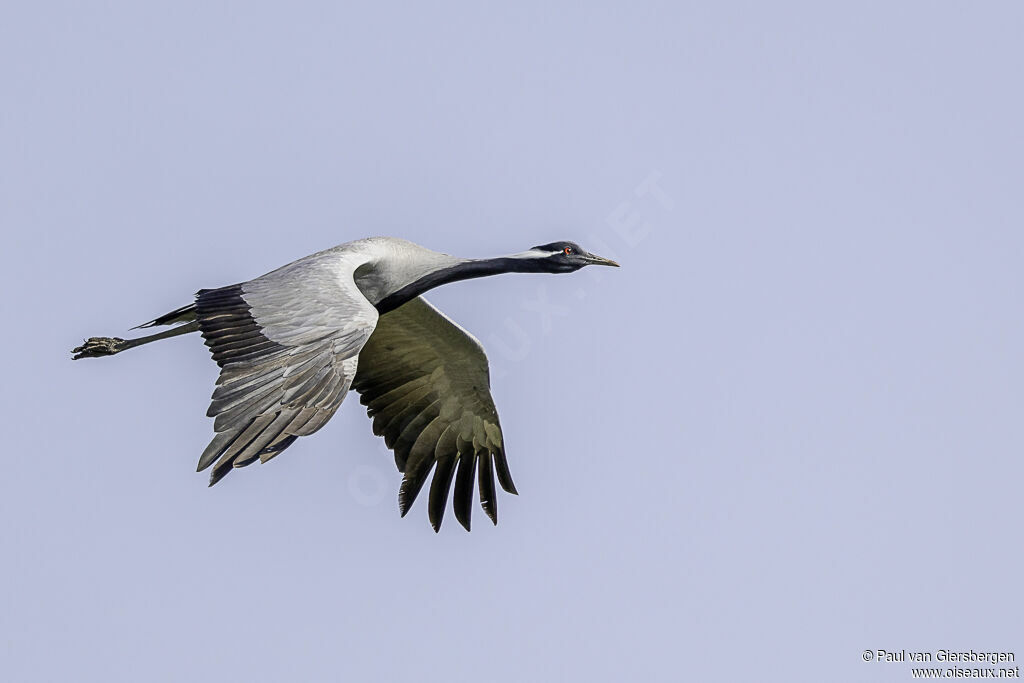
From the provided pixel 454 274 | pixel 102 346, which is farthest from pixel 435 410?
pixel 102 346

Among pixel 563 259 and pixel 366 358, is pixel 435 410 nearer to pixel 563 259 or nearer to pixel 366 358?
pixel 366 358

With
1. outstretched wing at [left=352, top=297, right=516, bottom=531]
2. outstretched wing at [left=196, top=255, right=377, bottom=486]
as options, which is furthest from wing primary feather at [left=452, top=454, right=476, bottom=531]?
outstretched wing at [left=196, top=255, right=377, bottom=486]

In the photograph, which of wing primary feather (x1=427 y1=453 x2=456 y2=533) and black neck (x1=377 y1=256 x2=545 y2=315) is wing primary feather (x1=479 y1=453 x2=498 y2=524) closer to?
wing primary feather (x1=427 y1=453 x2=456 y2=533)

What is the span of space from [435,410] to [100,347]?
13.8 ft

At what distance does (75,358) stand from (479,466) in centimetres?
519

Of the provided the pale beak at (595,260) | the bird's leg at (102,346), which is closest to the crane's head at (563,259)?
the pale beak at (595,260)

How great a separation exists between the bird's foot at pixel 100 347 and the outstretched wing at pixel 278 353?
334 cm

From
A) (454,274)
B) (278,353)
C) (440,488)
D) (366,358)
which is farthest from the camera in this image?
(366,358)

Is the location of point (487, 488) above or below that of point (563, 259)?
below

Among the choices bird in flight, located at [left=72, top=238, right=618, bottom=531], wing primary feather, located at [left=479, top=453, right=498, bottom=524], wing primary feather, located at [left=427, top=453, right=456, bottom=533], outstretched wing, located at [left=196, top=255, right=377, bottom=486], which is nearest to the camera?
outstretched wing, located at [left=196, top=255, right=377, bottom=486]

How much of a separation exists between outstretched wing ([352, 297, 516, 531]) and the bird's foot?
9.69 ft

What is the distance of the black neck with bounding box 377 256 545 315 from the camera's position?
52.2 ft

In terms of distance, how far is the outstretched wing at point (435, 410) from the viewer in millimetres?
17469

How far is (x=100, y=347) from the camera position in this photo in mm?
17625
